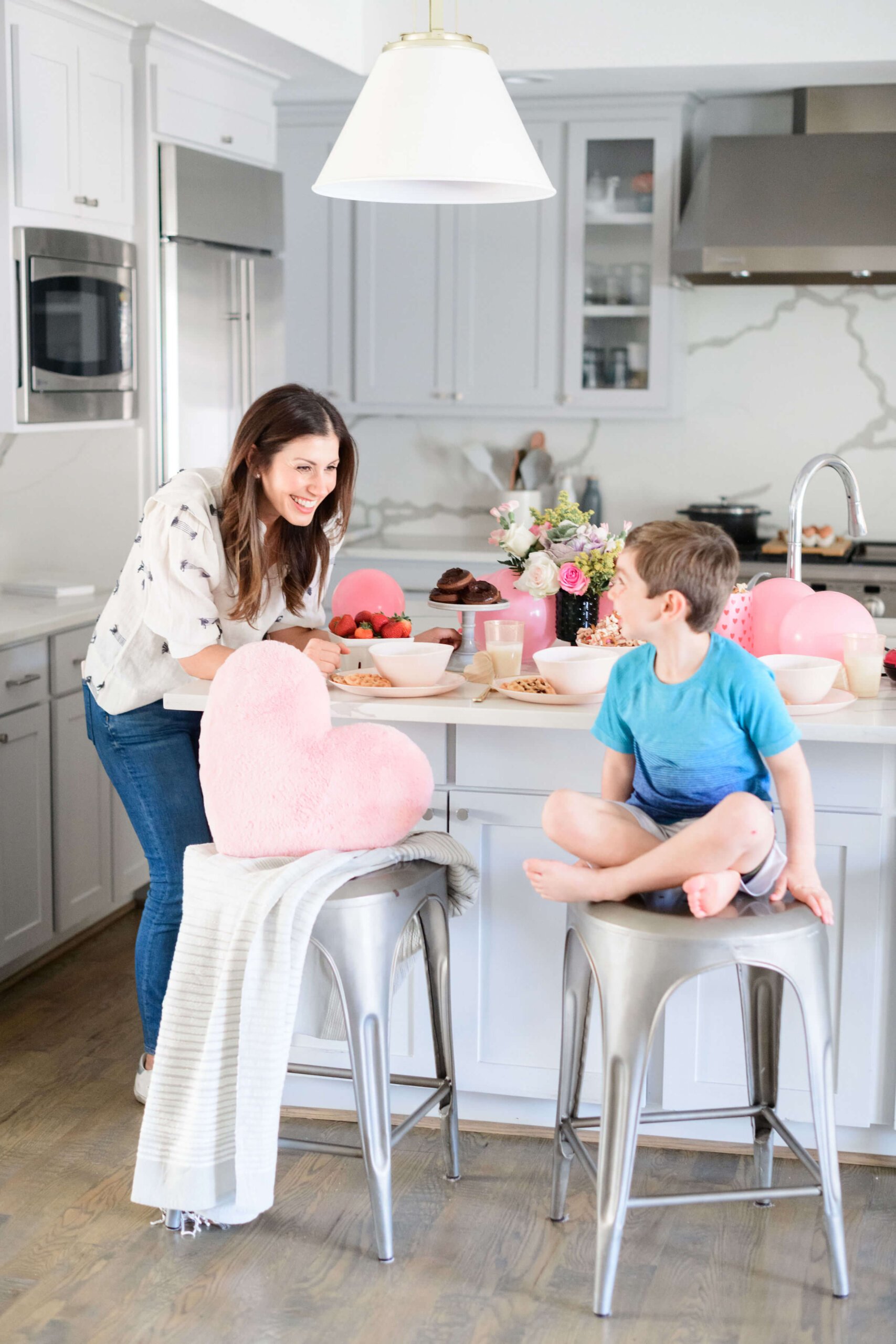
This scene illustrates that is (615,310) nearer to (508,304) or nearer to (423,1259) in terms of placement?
(508,304)

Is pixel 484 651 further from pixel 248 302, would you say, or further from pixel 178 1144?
pixel 248 302

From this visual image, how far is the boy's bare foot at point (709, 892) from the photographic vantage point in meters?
1.85

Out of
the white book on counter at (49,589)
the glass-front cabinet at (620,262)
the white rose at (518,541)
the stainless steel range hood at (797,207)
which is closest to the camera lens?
the white rose at (518,541)

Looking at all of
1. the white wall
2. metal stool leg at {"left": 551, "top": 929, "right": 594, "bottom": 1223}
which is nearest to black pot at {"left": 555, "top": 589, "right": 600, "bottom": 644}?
metal stool leg at {"left": 551, "top": 929, "right": 594, "bottom": 1223}

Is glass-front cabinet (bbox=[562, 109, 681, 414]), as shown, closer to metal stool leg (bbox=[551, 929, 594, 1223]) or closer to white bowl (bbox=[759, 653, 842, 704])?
white bowl (bbox=[759, 653, 842, 704])

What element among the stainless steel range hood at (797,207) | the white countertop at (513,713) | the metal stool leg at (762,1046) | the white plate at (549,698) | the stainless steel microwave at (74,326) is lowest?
the metal stool leg at (762,1046)

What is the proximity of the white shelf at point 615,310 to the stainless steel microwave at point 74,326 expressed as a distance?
157 centimetres

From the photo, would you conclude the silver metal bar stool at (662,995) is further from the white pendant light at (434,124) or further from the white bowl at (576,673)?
the white pendant light at (434,124)

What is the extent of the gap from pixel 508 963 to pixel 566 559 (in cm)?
74

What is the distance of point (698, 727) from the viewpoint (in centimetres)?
196

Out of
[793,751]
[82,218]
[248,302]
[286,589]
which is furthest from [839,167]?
[793,751]

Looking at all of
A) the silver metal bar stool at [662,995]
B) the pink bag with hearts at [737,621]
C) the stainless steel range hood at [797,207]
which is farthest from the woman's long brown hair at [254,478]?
the stainless steel range hood at [797,207]

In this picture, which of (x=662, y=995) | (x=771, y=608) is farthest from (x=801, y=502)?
(x=662, y=995)

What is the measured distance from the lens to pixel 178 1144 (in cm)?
203
